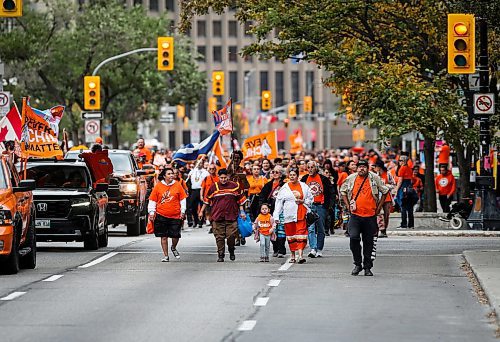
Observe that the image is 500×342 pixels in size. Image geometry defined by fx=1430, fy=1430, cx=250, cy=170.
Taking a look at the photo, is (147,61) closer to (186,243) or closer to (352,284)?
(186,243)

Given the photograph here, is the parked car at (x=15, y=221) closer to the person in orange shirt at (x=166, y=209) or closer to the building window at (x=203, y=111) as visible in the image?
the person in orange shirt at (x=166, y=209)

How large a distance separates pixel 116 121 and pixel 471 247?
4332 cm

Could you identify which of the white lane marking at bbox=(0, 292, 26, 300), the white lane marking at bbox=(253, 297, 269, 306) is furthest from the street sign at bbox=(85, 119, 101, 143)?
the white lane marking at bbox=(253, 297, 269, 306)

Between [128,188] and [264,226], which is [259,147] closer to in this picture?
[128,188]

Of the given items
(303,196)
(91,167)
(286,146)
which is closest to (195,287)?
(303,196)

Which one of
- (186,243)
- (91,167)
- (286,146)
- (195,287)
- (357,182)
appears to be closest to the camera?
(195,287)

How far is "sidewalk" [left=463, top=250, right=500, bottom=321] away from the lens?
1662 centimetres

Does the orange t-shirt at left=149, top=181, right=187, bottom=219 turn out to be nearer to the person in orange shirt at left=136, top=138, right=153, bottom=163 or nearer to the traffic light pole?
the traffic light pole

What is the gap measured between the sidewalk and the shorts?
4.84 m

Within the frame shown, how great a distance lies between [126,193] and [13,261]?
40.2 feet

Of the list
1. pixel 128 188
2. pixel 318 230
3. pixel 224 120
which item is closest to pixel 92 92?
pixel 224 120

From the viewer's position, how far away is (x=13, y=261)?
20531 millimetres

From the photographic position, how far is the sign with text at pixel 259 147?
4241cm

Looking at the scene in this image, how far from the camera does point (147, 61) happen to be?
219ft
